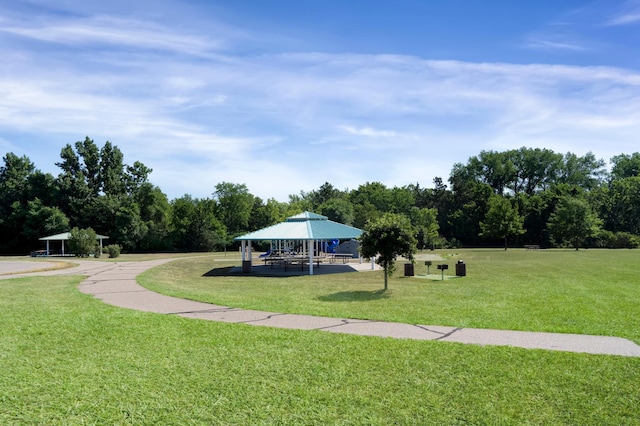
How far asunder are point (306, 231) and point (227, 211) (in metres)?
41.9

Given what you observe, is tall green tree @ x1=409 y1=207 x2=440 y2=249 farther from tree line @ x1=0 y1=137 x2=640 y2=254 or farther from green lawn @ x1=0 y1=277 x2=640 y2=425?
green lawn @ x1=0 y1=277 x2=640 y2=425

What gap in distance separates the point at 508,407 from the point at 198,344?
452 centimetres

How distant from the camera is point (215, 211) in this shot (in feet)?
207

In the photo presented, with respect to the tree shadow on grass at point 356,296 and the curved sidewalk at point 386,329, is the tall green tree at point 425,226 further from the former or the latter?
the curved sidewalk at point 386,329

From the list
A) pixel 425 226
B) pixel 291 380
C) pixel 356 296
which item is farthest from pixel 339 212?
pixel 291 380

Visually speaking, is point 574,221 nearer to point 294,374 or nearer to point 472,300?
point 472,300

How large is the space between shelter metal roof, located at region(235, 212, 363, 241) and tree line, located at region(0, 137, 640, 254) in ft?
66.4

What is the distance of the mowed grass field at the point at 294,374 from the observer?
4.50 m

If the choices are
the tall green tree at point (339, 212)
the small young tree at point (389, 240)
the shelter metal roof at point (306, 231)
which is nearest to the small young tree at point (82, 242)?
the shelter metal roof at point (306, 231)

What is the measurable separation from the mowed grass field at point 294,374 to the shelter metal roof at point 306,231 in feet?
41.9

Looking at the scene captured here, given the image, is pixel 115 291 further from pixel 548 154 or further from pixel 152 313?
pixel 548 154

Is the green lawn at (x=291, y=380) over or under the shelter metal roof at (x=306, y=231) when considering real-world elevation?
under

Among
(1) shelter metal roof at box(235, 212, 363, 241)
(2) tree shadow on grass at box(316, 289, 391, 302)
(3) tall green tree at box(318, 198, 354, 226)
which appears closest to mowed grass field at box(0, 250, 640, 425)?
(2) tree shadow on grass at box(316, 289, 391, 302)

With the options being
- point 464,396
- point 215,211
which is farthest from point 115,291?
point 215,211
